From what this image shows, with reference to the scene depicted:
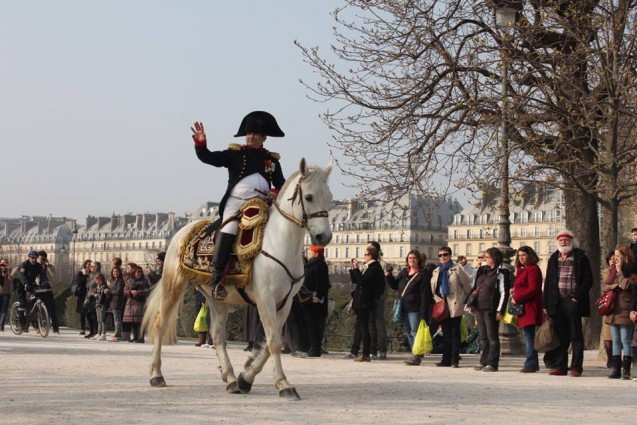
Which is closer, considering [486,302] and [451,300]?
[486,302]

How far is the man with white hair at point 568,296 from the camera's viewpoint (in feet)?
59.4

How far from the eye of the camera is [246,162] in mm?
14641

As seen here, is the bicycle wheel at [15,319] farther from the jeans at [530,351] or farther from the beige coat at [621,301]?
the beige coat at [621,301]

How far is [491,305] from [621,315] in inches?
96.9

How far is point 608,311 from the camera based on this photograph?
58.5 ft

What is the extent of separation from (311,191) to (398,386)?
3.14m

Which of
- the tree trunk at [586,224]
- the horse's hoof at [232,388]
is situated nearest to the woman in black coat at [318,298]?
the tree trunk at [586,224]

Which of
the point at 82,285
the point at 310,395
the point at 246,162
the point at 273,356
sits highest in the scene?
the point at 246,162

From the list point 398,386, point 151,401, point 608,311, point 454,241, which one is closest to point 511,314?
point 608,311

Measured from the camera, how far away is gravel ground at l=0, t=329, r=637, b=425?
11.7 m

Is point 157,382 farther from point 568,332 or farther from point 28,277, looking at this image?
point 28,277

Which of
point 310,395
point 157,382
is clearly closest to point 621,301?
point 310,395

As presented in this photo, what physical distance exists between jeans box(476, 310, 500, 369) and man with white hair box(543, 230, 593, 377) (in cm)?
108

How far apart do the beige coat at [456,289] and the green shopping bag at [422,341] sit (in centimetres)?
50
